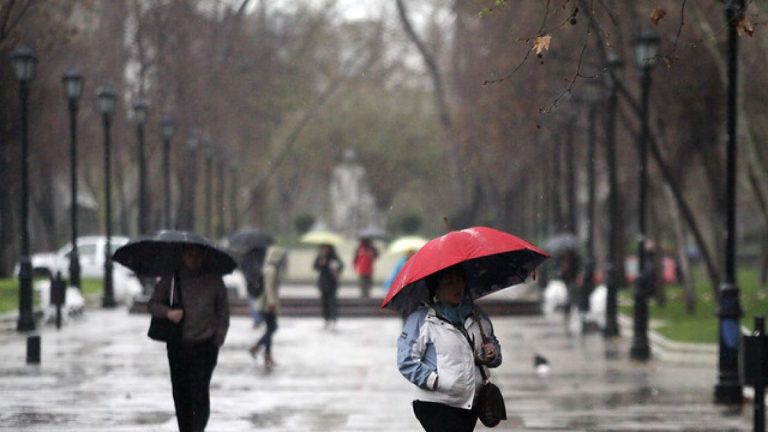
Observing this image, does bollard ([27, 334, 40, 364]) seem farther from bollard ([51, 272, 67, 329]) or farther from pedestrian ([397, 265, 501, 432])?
pedestrian ([397, 265, 501, 432])

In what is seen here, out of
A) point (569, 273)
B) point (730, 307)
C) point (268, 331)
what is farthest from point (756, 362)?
point (569, 273)

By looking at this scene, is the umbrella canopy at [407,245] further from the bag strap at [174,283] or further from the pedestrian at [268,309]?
the bag strap at [174,283]

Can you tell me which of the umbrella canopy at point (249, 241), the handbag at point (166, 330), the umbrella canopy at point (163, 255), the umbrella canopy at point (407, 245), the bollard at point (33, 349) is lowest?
the bollard at point (33, 349)

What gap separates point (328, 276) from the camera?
34000 millimetres

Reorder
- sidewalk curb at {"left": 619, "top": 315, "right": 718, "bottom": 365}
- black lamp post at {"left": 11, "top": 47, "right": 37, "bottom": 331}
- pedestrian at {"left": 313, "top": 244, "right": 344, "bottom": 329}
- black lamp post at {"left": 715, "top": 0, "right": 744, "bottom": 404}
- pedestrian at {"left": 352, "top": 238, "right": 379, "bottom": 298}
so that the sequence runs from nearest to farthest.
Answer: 1. black lamp post at {"left": 715, "top": 0, "right": 744, "bottom": 404}
2. sidewalk curb at {"left": 619, "top": 315, "right": 718, "bottom": 365}
3. black lamp post at {"left": 11, "top": 47, "right": 37, "bottom": 331}
4. pedestrian at {"left": 313, "top": 244, "right": 344, "bottom": 329}
5. pedestrian at {"left": 352, "top": 238, "right": 379, "bottom": 298}

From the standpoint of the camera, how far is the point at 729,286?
19.3m

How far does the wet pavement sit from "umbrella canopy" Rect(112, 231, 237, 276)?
7.40 feet

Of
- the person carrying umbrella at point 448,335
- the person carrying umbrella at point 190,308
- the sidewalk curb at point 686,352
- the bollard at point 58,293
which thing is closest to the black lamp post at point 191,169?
the bollard at point 58,293

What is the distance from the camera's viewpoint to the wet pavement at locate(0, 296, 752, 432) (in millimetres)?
16656

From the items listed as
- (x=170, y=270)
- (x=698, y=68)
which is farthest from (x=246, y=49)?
Result: (x=170, y=270)

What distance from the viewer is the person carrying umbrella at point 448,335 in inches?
368

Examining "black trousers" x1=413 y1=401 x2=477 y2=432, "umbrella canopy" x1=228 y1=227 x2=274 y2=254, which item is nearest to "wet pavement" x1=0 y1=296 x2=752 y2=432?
"umbrella canopy" x1=228 y1=227 x2=274 y2=254

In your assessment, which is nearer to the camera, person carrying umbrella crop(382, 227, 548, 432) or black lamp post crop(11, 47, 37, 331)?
person carrying umbrella crop(382, 227, 548, 432)

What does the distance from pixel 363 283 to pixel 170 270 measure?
29336 mm
